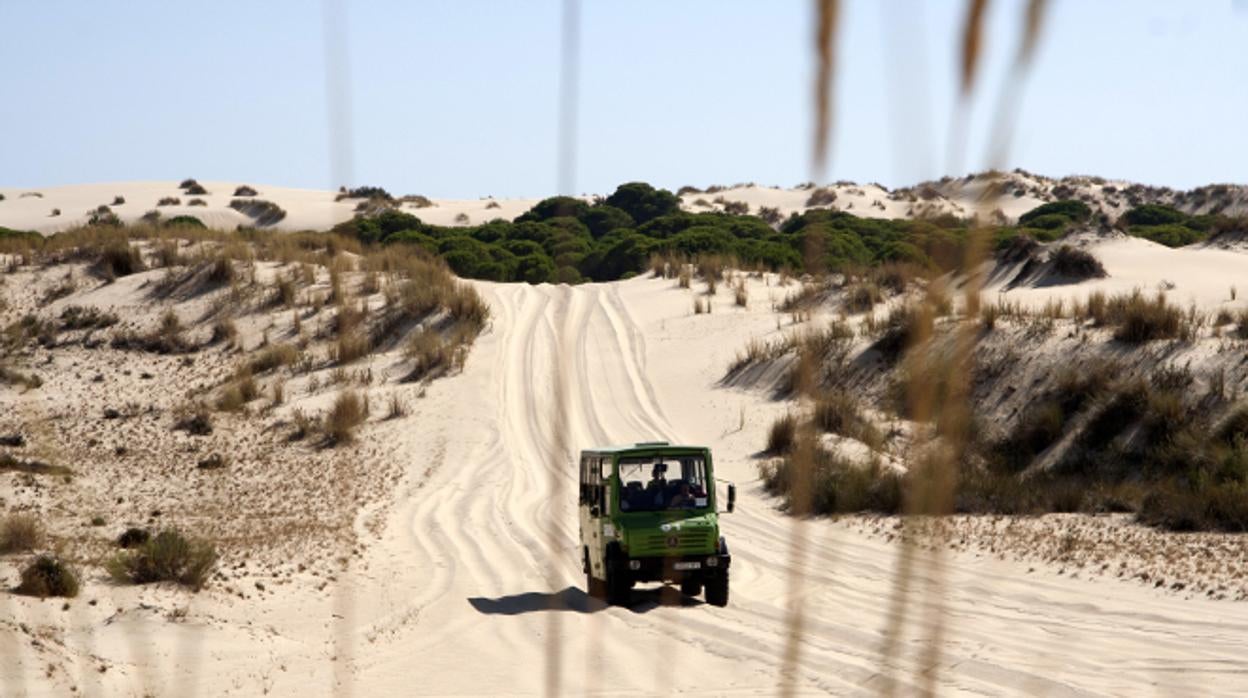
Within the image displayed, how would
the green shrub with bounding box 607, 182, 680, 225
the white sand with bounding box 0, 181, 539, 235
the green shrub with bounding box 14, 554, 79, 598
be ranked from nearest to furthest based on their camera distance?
the green shrub with bounding box 14, 554, 79, 598, the white sand with bounding box 0, 181, 539, 235, the green shrub with bounding box 607, 182, 680, 225

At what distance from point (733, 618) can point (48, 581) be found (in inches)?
279

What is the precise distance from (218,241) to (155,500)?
26.9 m

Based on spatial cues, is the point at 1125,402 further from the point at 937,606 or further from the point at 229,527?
the point at 937,606

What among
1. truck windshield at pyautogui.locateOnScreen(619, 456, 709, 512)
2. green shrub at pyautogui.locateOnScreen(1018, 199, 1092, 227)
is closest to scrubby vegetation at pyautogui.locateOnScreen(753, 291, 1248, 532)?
truck windshield at pyautogui.locateOnScreen(619, 456, 709, 512)

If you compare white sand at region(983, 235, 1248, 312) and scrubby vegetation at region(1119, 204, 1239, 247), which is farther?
scrubby vegetation at region(1119, 204, 1239, 247)

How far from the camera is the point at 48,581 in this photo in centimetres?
1321

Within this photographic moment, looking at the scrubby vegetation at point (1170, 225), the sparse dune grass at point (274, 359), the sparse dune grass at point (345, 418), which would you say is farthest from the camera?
the scrubby vegetation at point (1170, 225)

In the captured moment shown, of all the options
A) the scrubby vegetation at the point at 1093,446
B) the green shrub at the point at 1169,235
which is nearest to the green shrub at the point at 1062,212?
the green shrub at the point at 1169,235

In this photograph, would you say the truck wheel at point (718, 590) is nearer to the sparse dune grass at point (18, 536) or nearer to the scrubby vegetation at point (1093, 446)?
the scrubby vegetation at point (1093, 446)

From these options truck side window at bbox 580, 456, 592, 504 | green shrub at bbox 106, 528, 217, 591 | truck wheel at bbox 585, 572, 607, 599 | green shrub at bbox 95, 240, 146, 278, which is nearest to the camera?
green shrub at bbox 106, 528, 217, 591

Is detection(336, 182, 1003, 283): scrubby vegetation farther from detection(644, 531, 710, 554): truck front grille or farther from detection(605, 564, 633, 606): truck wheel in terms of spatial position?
detection(605, 564, 633, 606): truck wheel

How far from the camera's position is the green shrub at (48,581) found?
1299 cm

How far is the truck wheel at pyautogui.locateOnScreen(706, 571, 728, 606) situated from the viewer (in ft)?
52.4

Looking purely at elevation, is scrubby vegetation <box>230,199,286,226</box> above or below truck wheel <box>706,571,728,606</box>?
below
